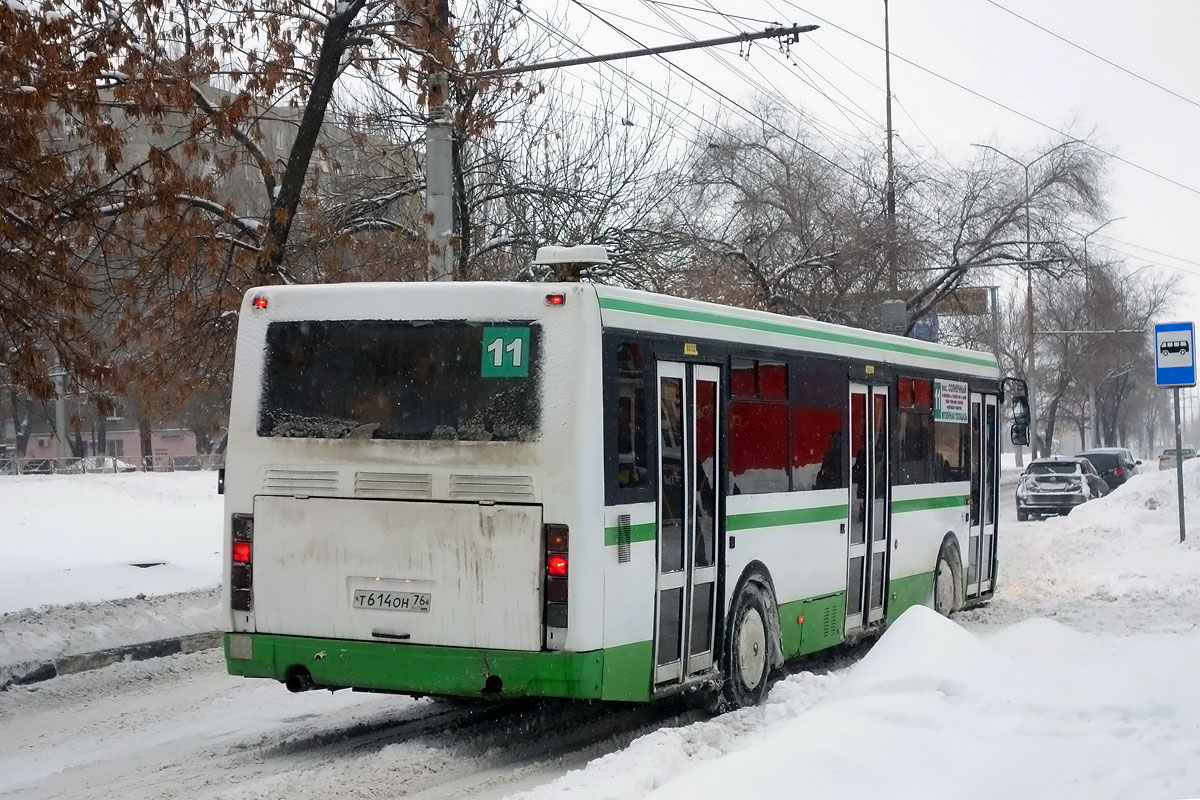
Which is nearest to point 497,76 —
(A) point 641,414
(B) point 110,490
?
(A) point 641,414

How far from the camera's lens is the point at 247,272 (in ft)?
50.1

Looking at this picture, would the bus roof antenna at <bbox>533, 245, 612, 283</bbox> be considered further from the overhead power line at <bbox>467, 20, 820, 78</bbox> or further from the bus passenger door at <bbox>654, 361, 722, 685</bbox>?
the overhead power line at <bbox>467, 20, 820, 78</bbox>

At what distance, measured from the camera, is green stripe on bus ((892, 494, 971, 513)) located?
13.8m

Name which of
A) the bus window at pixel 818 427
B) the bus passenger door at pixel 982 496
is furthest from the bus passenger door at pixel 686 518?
the bus passenger door at pixel 982 496

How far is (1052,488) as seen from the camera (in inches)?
1519

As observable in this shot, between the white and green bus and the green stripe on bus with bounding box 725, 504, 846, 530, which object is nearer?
the white and green bus

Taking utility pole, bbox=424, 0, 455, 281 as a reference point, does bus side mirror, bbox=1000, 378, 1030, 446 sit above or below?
below

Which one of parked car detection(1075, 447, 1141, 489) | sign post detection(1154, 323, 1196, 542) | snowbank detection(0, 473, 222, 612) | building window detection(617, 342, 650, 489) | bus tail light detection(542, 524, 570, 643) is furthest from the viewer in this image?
parked car detection(1075, 447, 1141, 489)

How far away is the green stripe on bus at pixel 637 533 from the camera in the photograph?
8.48m

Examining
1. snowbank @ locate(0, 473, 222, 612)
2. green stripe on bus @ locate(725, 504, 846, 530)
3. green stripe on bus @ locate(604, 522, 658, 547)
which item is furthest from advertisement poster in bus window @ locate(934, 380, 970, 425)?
snowbank @ locate(0, 473, 222, 612)

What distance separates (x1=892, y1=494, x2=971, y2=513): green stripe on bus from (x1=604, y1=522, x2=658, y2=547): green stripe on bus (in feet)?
16.9

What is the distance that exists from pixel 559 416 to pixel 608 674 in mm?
1559

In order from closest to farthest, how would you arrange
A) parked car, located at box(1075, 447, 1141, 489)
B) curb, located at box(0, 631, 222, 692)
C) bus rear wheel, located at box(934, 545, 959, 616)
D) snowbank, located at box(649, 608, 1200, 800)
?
snowbank, located at box(649, 608, 1200, 800) < curb, located at box(0, 631, 222, 692) < bus rear wheel, located at box(934, 545, 959, 616) < parked car, located at box(1075, 447, 1141, 489)

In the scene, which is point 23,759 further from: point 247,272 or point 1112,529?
point 1112,529
